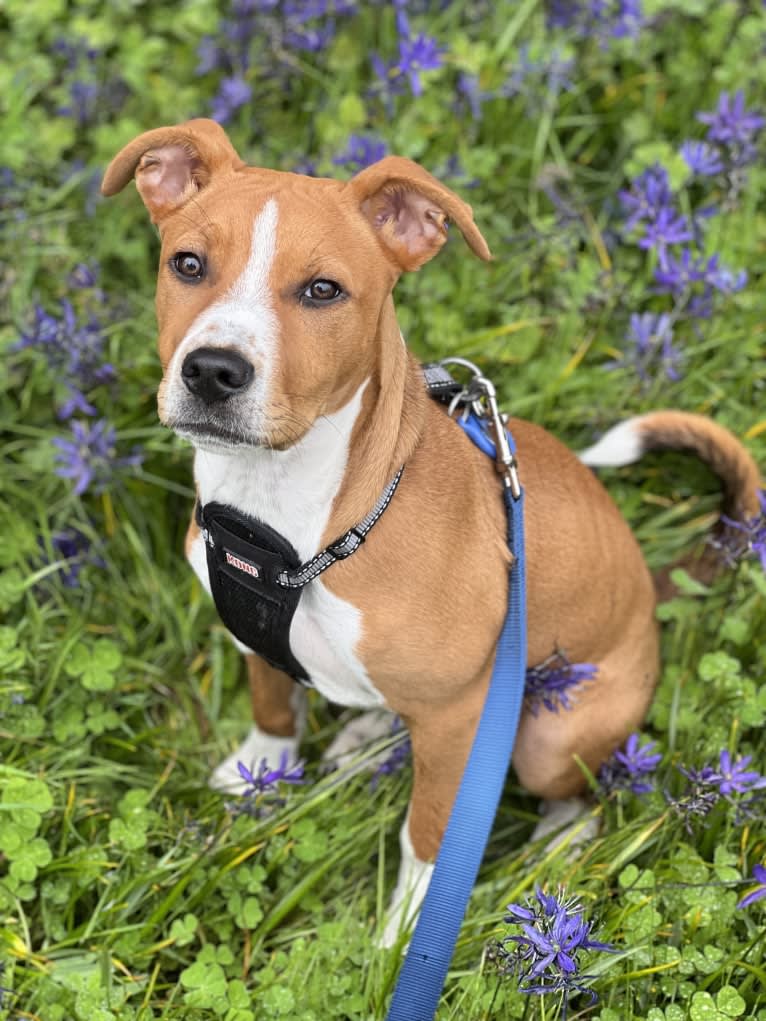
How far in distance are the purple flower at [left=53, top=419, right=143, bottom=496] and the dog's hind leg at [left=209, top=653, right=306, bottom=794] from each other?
924mm

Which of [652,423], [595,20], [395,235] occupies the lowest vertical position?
[652,423]

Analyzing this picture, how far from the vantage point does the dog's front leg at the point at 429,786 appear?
3420 mm

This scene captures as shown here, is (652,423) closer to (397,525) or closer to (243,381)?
(397,525)

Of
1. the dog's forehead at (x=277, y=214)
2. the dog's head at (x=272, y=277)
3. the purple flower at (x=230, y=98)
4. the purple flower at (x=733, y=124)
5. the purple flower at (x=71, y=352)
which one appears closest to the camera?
the dog's head at (x=272, y=277)

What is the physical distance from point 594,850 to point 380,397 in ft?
5.89

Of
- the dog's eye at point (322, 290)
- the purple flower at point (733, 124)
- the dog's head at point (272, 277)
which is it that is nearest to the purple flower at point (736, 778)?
the dog's head at point (272, 277)

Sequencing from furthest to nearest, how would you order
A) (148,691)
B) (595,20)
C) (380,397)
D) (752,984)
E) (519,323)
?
(595,20) < (519,323) < (148,691) < (752,984) < (380,397)

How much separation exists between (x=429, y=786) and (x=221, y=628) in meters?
1.33

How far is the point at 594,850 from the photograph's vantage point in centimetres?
379

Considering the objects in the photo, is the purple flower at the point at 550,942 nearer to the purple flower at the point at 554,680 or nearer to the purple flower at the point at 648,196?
the purple flower at the point at 554,680

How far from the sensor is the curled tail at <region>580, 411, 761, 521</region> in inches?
163

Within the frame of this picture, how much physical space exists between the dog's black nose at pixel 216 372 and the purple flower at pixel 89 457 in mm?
1699

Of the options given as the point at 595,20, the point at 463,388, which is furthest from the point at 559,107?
the point at 463,388

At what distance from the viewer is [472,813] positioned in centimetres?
322
